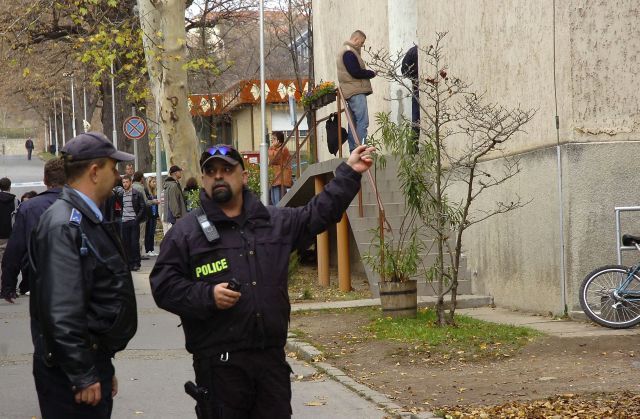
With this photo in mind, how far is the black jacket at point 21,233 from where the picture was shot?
31.3 ft

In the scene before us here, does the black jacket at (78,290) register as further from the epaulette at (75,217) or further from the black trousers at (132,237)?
the black trousers at (132,237)

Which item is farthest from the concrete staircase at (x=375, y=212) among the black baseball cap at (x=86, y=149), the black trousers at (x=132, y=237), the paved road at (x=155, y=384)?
the black baseball cap at (x=86, y=149)

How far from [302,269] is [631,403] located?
14674mm

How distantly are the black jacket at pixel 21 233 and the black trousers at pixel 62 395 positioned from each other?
4383 millimetres

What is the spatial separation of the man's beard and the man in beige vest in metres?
12.1

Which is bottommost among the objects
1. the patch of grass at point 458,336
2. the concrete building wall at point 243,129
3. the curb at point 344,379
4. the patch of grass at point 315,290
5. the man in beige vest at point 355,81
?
the curb at point 344,379

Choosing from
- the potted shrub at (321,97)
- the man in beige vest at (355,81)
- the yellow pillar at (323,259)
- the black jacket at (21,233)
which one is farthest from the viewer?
the potted shrub at (321,97)

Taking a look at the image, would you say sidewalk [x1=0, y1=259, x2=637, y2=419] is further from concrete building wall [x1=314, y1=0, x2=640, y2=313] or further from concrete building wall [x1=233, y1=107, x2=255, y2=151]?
concrete building wall [x1=233, y1=107, x2=255, y2=151]

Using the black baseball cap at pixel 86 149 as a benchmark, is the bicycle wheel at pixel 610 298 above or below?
below

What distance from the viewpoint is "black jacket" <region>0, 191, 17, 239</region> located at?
20.1m

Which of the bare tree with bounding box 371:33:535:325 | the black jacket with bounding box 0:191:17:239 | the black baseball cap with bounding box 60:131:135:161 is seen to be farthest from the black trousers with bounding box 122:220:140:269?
the black baseball cap with bounding box 60:131:135:161

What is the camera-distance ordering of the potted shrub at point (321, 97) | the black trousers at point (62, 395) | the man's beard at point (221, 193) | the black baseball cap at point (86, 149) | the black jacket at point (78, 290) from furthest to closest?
the potted shrub at point (321, 97) < the man's beard at point (221, 193) < the black baseball cap at point (86, 149) < the black trousers at point (62, 395) < the black jacket at point (78, 290)

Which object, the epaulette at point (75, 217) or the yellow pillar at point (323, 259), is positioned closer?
the epaulette at point (75, 217)

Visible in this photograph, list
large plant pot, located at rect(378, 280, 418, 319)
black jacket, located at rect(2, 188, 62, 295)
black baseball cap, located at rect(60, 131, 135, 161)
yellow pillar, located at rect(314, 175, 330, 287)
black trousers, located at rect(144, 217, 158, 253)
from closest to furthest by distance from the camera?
black baseball cap, located at rect(60, 131, 135, 161)
black jacket, located at rect(2, 188, 62, 295)
large plant pot, located at rect(378, 280, 418, 319)
yellow pillar, located at rect(314, 175, 330, 287)
black trousers, located at rect(144, 217, 158, 253)
